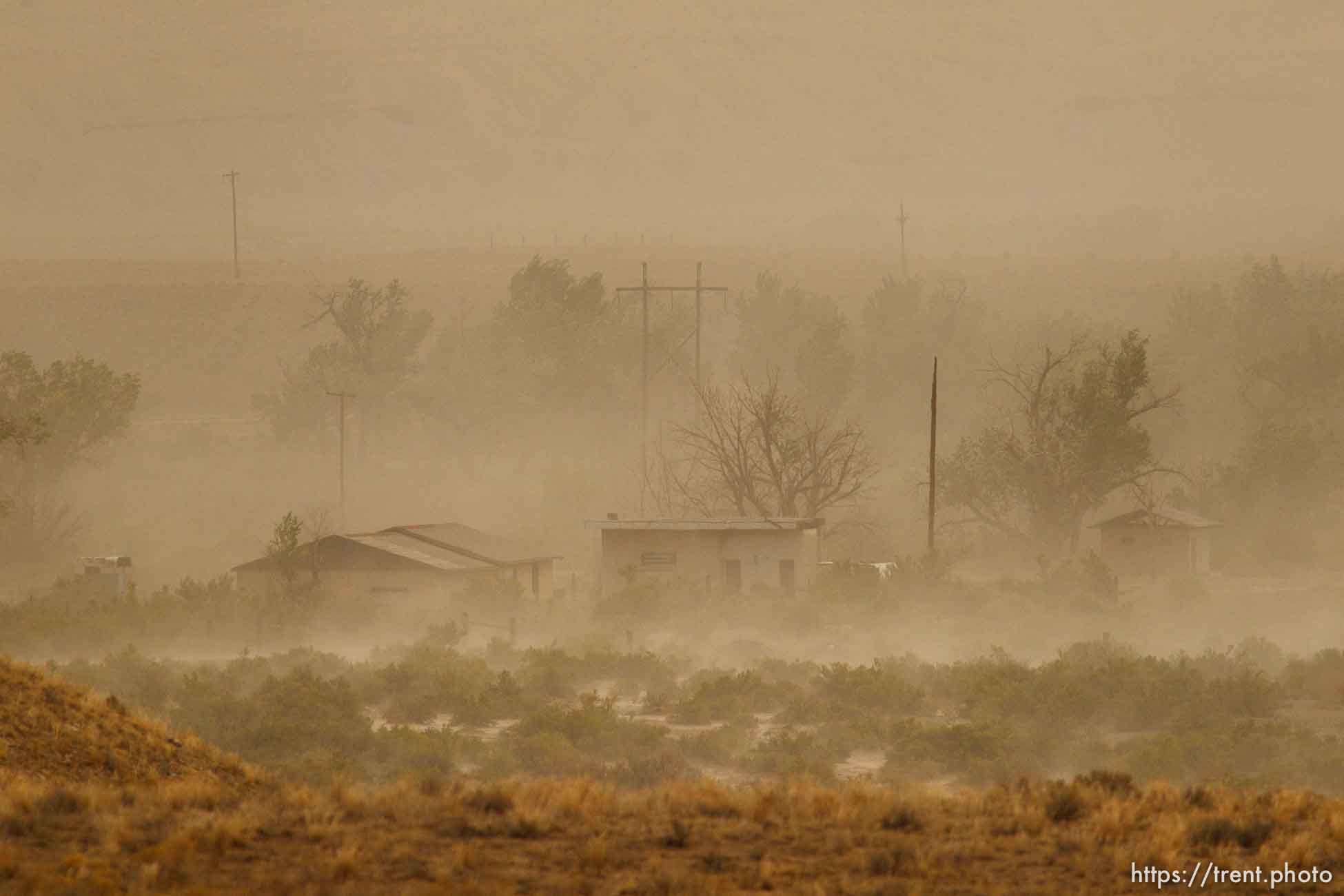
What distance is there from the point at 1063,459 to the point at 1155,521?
547cm

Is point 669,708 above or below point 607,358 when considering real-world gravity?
below

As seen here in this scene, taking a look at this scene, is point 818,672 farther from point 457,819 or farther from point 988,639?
point 457,819

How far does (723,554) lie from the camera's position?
68938mm

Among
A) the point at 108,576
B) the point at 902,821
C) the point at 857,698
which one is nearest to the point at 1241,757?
the point at 857,698

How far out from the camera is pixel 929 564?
71000 millimetres

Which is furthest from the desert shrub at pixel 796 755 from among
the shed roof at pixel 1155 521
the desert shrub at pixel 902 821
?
the shed roof at pixel 1155 521

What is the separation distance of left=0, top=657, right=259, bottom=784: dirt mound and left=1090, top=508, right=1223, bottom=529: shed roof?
62.8m

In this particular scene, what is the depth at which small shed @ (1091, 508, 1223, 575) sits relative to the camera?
84.1 metres

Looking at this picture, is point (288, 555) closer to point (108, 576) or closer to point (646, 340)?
point (108, 576)

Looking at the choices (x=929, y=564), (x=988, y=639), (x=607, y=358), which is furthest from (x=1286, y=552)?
(x=607, y=358)

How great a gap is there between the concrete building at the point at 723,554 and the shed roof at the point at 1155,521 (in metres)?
20.5

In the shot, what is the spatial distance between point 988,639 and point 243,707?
93.5 ft

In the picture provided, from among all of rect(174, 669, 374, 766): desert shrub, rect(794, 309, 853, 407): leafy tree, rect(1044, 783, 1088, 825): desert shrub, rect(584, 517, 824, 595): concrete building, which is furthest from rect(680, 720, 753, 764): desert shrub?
rect(794, 309, 853, 407): leafy tree

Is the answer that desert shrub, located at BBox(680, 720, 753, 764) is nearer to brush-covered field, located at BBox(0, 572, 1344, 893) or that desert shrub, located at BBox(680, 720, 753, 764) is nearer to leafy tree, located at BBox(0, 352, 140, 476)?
brush-covered field, located at BBox(0, 572, 1344, 893)
